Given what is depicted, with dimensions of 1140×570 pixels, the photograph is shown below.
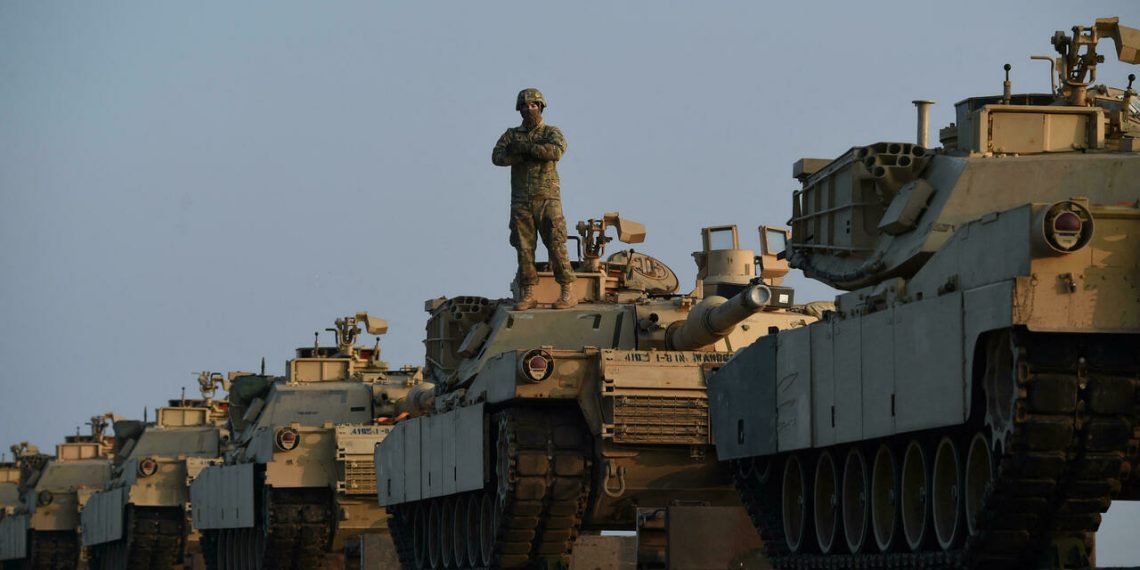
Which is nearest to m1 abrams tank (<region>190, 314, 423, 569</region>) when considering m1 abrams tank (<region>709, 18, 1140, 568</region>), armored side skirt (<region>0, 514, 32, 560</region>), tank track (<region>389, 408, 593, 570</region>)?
tank track (<region>389, 408, 593, 570</region>)

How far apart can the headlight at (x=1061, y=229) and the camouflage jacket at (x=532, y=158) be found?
1251 centimetres

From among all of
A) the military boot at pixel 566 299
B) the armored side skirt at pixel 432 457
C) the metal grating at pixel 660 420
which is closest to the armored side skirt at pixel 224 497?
the armored side skirt at pixel 432 457

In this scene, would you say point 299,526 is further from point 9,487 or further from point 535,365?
point 9,487

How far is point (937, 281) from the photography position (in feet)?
49.4

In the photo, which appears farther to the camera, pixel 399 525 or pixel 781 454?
pixel 399 525

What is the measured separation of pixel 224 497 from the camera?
35.5 meters

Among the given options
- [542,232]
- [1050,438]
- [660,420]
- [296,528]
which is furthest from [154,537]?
[1050,438]

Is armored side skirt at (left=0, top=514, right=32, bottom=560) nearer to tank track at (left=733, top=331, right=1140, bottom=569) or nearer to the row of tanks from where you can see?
the row of tanks

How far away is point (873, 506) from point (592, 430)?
6208mm

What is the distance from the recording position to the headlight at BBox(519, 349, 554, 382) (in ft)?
72.8

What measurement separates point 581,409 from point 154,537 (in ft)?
68.8

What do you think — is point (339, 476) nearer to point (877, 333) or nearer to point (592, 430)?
point (592, 430)

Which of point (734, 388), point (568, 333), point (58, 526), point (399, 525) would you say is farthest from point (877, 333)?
A: point (58, 526)

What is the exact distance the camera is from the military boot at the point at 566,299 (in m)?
26.1
